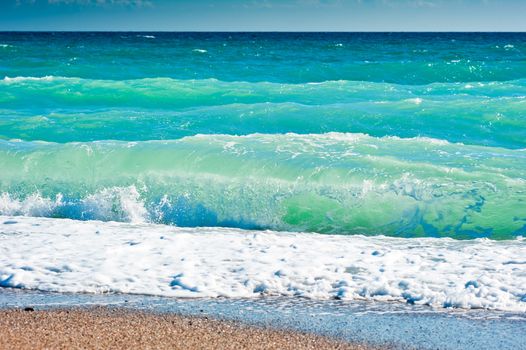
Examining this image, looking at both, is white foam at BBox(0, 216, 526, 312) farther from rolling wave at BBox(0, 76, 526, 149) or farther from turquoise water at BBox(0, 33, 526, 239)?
rolling wave at BBox(0, 76, 526, 149)

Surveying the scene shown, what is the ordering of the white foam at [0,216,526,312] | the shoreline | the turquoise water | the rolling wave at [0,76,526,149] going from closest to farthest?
1. the shoreline
2. the white foam at [0,216,526,312]
3. the turquoise water
4. the rolling wave at [0,76,526,149]

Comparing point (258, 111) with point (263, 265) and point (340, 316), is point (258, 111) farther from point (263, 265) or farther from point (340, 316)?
point (340, 316)

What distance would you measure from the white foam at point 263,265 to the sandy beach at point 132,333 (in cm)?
60

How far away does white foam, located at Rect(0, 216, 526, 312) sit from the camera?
530cm

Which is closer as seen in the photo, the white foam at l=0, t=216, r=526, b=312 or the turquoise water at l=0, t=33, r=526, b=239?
the white foam at l=0, t=216, r=526, b=312

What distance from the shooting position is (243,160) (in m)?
9.71

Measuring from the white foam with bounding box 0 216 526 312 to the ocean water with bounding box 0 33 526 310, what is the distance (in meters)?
0.02

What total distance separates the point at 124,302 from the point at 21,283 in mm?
953

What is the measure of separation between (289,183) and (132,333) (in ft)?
15.4

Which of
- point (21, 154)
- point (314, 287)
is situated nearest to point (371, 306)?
point (314, 287)

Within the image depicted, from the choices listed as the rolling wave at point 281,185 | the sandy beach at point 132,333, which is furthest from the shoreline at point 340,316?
the rolling wave at point 281,185

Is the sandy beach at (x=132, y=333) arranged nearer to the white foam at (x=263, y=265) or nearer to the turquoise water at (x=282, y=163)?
the white foam at (x=263, y=265)

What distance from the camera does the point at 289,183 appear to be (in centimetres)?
889

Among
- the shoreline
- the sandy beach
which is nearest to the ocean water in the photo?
the shoreline
